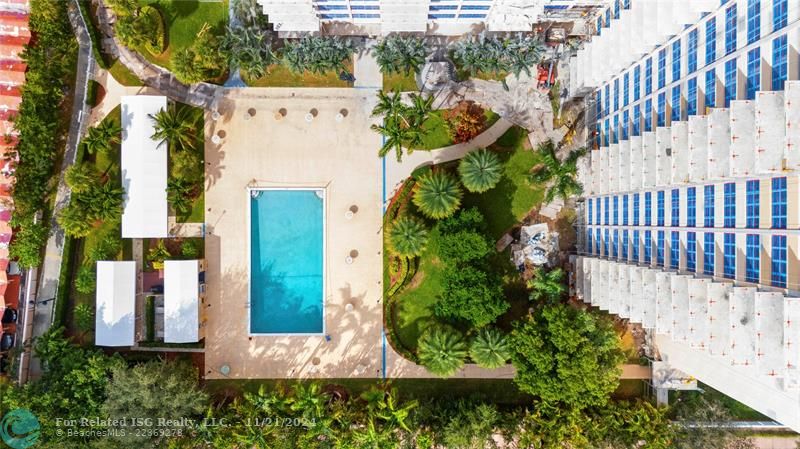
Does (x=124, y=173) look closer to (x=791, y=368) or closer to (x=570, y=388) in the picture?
(x=570, y=388)

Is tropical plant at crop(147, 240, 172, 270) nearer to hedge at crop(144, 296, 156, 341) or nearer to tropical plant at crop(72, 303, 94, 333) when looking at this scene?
hedge at crop(144, 296, 156, 341)

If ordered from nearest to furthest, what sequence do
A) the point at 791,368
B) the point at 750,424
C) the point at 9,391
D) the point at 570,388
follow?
the point at 791,368
the point at 570,388
the point at 9,391
the point at 750,424

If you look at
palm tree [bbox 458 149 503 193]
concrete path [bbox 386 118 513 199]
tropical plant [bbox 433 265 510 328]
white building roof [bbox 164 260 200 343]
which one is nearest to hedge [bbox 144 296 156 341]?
white building roof [bbox 164 260 200 343]

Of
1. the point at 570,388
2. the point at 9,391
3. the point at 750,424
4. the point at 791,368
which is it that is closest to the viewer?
the point at 791,368

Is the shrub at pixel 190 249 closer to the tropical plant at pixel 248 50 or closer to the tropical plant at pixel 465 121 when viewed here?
the tropical plant at pixel 248 50

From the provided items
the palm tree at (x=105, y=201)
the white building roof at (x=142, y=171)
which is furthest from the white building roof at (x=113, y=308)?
the palm tree at (x=105, y=201)

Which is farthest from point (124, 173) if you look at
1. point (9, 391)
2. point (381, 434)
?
point (381, 434)

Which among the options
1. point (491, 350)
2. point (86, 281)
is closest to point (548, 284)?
point (491, 350)

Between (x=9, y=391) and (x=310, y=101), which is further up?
(x=310, y=101)

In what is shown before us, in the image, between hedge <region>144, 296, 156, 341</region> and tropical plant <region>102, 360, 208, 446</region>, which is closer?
tropical plant <region>102, 360, 208, 446</region>
